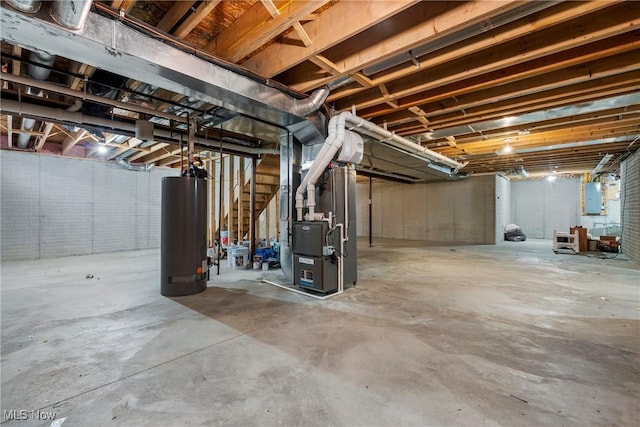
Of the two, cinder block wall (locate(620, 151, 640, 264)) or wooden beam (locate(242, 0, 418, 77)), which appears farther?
cinder block wall (locate(620, 151, 640, 264))

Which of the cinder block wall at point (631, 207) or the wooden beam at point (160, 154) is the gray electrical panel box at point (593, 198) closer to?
the cinder block wall at point (631, 207)

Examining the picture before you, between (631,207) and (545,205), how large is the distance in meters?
5.15

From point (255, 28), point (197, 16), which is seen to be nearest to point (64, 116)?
point (197, 16)

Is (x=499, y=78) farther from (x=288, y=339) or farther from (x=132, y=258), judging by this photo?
(x=132, y=258)

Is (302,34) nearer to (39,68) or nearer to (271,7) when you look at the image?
(271,7)

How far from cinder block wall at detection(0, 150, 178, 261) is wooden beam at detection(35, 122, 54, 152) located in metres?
0.43

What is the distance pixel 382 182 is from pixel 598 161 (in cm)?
644

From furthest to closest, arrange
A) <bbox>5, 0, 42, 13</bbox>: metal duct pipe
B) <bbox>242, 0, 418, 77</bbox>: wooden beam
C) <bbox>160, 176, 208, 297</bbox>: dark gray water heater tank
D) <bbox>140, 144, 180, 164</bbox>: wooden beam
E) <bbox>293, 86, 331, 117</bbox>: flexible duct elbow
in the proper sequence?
<bbox>140, 144, 180, 164</bbox>: wooden beam, <bbox>160, 176, 208, 297</bbox>: dark gray water heater tank, <bbox>293, 86, 331, 117</bbox>: flexible duct elbow, <bbox>242, 0, 418, 77</bbox>: wooden beam, <bbox>5, 0, 42, 13</bbox>: metal duct pipe

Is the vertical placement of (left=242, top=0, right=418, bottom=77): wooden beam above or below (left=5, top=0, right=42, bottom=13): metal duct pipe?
above

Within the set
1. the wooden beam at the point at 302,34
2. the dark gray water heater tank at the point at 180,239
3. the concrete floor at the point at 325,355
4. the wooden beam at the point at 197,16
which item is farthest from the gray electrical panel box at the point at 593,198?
the wooden beam at the point at 197,16

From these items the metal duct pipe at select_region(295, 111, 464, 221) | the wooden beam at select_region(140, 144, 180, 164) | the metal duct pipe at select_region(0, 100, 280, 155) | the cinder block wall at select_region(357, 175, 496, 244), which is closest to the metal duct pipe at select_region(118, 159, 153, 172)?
the wooden beam at select_region(140, 144, 180, 164)

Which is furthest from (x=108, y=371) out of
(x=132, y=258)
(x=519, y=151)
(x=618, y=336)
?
(x=519, y=151)

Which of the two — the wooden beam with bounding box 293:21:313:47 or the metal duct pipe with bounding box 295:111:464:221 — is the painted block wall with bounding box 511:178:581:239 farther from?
the wooden beam with bounding box 293:21:313:47

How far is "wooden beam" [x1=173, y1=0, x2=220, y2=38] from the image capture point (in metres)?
1.86
